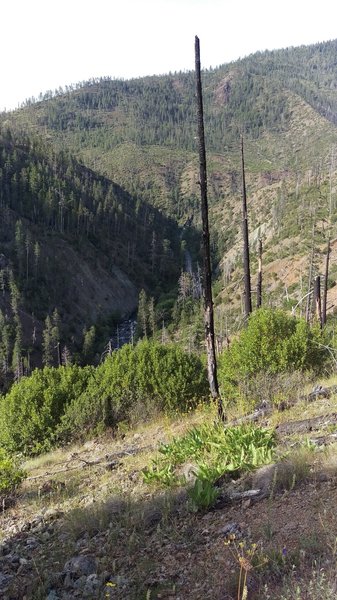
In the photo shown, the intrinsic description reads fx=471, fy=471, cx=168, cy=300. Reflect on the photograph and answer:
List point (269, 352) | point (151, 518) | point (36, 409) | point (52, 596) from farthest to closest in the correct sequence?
point (36, 409), point (269, 352), point (151, 518), point (52, 596)

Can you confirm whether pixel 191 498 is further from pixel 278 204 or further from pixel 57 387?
pixel 278 204

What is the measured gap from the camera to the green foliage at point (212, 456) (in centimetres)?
548

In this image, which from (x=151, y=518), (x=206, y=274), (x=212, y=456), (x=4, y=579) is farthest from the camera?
(x=206, y=274)

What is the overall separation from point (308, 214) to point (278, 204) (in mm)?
20903

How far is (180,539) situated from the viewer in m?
4.80

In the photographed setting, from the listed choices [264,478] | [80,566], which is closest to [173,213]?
[264,478]

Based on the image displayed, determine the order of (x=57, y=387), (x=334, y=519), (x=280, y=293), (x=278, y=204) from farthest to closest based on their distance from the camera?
1. (x=278, y=204)
2. (x=280, y=293)
3. (x=57, y=387)
4. (x=334, y=519)

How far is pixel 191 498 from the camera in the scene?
5.36 meters

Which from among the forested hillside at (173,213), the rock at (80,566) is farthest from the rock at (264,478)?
the forested hillside at (173,213)

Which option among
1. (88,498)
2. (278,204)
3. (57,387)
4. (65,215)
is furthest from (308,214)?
(88,498)

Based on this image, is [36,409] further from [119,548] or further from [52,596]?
[52,596]

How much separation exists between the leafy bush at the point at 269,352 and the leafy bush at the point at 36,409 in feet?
17.9

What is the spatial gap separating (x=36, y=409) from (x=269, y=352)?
25.8 feet

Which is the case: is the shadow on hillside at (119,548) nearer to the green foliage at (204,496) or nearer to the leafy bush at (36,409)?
the green foliage at (204,496)
